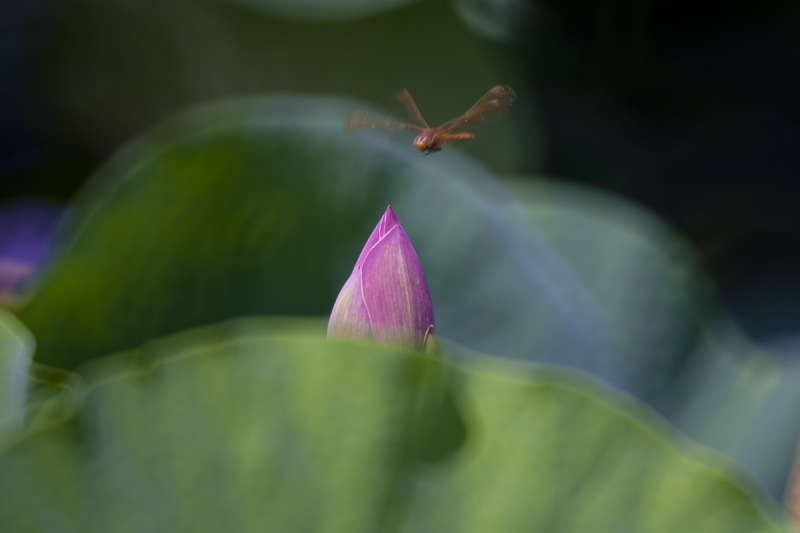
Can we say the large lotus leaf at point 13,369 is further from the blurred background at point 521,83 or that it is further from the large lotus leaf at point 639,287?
the blurred background at point 521,83

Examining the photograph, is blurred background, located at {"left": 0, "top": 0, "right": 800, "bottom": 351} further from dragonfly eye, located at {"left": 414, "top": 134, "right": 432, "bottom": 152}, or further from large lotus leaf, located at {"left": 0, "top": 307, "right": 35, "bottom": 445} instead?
dragonfly eye, located at {"left": 414, "top": 134, "right": 432, "bottom": 152}

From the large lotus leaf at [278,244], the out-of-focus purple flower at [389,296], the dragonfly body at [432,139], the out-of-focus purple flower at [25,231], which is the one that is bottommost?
the out-of-focus purple flower at [25,231]

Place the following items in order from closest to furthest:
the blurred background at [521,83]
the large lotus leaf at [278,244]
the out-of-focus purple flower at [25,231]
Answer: the large lotus leaf at [278,244]
the out-of-focus purple flower at [25,231]
the blurred background at [521,83]

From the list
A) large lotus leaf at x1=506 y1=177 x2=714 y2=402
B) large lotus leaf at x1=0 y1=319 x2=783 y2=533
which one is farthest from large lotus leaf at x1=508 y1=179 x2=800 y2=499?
large lotus leaf at x1=0 y1=319 x2=783 y2=533

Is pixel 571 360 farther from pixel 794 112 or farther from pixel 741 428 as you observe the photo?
pixel 794 112

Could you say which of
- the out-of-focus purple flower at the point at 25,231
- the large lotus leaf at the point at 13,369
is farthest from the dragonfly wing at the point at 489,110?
the out-of-focus purple flower at the point at 25,231
